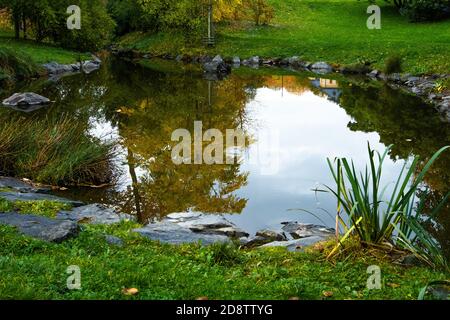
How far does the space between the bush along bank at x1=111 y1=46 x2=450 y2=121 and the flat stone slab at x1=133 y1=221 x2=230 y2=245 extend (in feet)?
52.5

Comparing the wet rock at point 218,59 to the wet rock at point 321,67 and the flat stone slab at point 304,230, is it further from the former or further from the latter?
the flat stone slab at point 304,230

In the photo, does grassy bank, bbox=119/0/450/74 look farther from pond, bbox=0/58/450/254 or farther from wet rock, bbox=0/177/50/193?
wet rock, bbox=0/177/50/193

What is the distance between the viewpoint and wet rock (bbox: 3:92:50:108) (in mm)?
26011

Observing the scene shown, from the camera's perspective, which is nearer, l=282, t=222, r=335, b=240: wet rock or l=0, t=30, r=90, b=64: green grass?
l=282, t=222, r=335, b=240: wet rock

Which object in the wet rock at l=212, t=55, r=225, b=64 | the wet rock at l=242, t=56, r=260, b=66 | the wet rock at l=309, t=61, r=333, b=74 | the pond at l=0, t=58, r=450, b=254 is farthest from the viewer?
the wet rock at l=242, t=56, r=260, b=66

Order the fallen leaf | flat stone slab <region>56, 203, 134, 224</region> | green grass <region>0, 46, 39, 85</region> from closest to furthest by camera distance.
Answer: the fallen leaf, flat stone slab <region>56, 203, 134, 224</region>, green grass <region>0, 46, 39, 85</region>

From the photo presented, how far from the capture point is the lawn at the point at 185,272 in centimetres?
618

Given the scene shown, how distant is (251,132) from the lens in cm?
2155

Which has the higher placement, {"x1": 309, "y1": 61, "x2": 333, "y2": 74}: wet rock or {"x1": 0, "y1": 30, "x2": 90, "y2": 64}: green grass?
{"x1": 0, "y1": 30, "x2": 90, "y2": 64}: green grass

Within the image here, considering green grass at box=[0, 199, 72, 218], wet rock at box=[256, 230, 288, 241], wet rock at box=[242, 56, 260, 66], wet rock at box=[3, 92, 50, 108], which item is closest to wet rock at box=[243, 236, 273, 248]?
wet rock at box=[256, 230, 288, 241]

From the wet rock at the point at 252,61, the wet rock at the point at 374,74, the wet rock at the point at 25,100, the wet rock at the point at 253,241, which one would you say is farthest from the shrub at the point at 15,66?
the wet rock at the point at 253,241

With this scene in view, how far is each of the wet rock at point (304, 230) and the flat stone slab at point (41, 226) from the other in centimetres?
442
